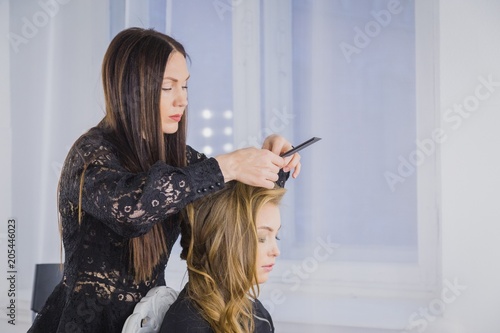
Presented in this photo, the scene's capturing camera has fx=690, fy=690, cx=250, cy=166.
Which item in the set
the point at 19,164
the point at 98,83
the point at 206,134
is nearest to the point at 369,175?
A: the point at 206,134

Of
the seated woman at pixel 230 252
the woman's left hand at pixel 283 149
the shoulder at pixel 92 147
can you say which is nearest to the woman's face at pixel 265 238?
the seated woman at pixel 230 252

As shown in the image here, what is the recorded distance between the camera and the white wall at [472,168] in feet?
7.86

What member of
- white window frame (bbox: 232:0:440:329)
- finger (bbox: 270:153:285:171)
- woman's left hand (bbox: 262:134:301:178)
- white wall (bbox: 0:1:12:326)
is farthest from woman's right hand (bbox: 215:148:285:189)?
white wall (bbox: 0:1:12:326)

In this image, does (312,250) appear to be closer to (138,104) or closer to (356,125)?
(356,125)

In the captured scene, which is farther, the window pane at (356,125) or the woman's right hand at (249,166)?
the window pane at (356,125)

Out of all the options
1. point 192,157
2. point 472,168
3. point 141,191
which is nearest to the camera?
point 141,191

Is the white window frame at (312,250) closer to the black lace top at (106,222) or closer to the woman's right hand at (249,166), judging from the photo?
the black lace top at (106,222)

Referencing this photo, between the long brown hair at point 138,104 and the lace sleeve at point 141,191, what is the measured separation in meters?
0.13

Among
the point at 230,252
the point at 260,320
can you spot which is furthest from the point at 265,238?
the point at 260,320

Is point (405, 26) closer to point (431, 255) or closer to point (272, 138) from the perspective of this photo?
point (431, 255)

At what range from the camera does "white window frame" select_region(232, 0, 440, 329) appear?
2.47 metres

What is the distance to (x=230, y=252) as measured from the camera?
150 centimetres

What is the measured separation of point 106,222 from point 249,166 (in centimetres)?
29

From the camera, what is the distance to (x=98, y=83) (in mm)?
3066
